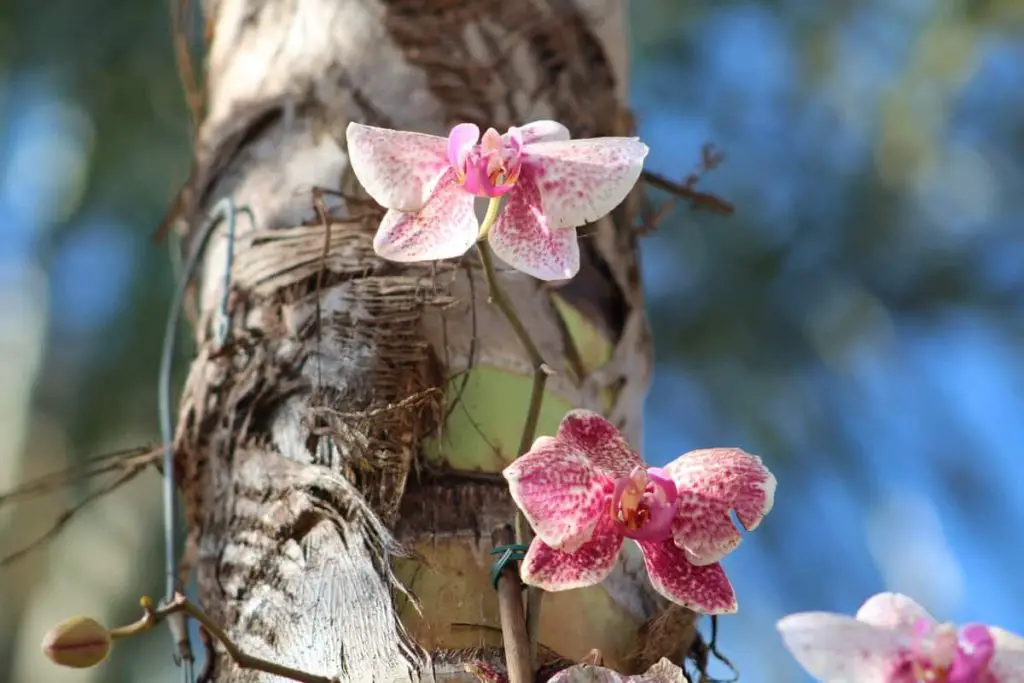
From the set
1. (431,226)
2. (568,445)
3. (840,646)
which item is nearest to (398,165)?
(431,226)

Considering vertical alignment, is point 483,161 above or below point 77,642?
above

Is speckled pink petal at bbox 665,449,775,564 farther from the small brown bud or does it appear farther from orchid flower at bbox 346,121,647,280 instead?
the small brown bud

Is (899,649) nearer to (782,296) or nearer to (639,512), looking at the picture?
(639,512)

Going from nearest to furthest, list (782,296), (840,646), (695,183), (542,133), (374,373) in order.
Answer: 1. (840,646)
2. (542,133)
3. (374,373)
4. (695,183)
5. (782,296)

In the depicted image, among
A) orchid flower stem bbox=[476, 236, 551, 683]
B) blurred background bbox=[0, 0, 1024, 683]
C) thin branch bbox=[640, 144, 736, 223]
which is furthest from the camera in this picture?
blurred background bbox=[0, 0, 1024, 683]

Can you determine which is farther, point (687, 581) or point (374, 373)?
point (374, 373)

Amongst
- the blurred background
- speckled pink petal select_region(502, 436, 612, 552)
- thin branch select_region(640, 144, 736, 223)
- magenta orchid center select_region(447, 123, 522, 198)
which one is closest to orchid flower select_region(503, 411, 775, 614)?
speckled pink petal select_region(502, 436, 612, 552)

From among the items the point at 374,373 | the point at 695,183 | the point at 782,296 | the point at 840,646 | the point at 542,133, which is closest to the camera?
the point at 840,646
